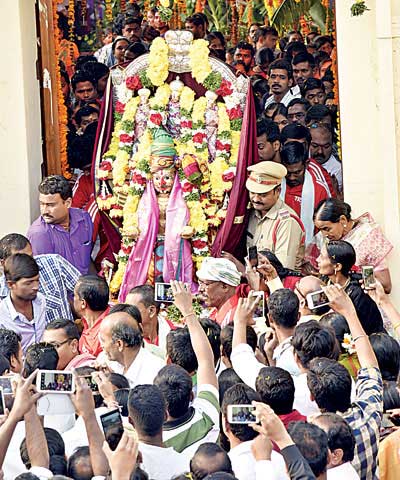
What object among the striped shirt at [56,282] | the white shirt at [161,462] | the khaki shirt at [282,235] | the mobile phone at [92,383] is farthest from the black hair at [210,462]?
the khaki shirt at [282,235]

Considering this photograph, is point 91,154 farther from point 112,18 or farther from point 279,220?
point 112,18

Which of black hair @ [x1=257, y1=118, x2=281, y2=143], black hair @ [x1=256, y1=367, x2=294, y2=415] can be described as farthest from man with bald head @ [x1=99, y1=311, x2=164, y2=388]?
black hair @ [x1=257, y1=118, x2=281, y2=143]

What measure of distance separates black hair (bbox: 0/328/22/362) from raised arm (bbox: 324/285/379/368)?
1740 mm

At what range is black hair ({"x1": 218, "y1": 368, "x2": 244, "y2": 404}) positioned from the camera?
7.05m

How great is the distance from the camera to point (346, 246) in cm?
873

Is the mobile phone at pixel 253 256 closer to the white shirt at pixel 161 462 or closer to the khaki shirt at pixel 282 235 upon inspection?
the khaki shirt at pixel 282 235

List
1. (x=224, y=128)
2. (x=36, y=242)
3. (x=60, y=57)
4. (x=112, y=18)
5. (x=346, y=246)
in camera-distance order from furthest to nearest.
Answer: (x=112, y=18), (x=60, y=57), (x=224, y=128), (x=36, y=242), (x=346, y=246)

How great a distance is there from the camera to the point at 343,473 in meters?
6.02

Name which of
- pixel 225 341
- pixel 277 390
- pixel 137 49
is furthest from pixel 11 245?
pixel 277 390

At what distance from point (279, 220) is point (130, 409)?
15.6 ft

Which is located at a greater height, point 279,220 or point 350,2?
point 350,2

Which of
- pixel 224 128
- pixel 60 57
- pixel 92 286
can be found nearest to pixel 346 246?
pixel 92 286

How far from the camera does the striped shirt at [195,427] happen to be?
6312mm

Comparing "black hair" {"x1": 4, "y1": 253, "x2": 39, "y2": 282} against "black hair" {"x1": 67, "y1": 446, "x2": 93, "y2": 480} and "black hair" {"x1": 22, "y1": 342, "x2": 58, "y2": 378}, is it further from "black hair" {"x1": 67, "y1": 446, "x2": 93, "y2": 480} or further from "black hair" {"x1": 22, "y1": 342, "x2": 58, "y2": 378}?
"black hair" {"x1": 67, "y1": 446, "x2": 93, "y2": 480}
